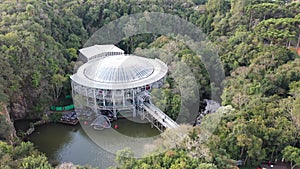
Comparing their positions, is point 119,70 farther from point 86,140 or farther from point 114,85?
point 86,140

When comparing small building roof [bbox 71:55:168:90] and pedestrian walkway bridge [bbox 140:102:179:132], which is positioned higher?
small building roof [bbox 71:55:168:90]

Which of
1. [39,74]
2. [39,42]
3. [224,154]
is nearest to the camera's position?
[224,154]

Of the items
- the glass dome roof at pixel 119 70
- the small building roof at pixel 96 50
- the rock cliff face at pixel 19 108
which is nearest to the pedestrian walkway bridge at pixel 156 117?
the glass dome roof at pixel 119 70

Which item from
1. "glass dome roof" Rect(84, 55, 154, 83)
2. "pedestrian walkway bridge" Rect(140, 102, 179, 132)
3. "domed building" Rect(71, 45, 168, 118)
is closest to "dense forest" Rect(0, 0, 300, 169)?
"pedestrian walkway bridge" Rect(140, 102, 179, 132)

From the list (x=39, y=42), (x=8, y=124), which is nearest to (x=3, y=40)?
(x=39, y=42)

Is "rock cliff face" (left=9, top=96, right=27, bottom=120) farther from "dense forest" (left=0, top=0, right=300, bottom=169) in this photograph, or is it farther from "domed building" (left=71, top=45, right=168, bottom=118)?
"domed building" (left=71, top=45, right=168, bottom=118)

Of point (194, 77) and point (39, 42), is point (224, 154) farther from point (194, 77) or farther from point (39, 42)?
point (39, 42)
